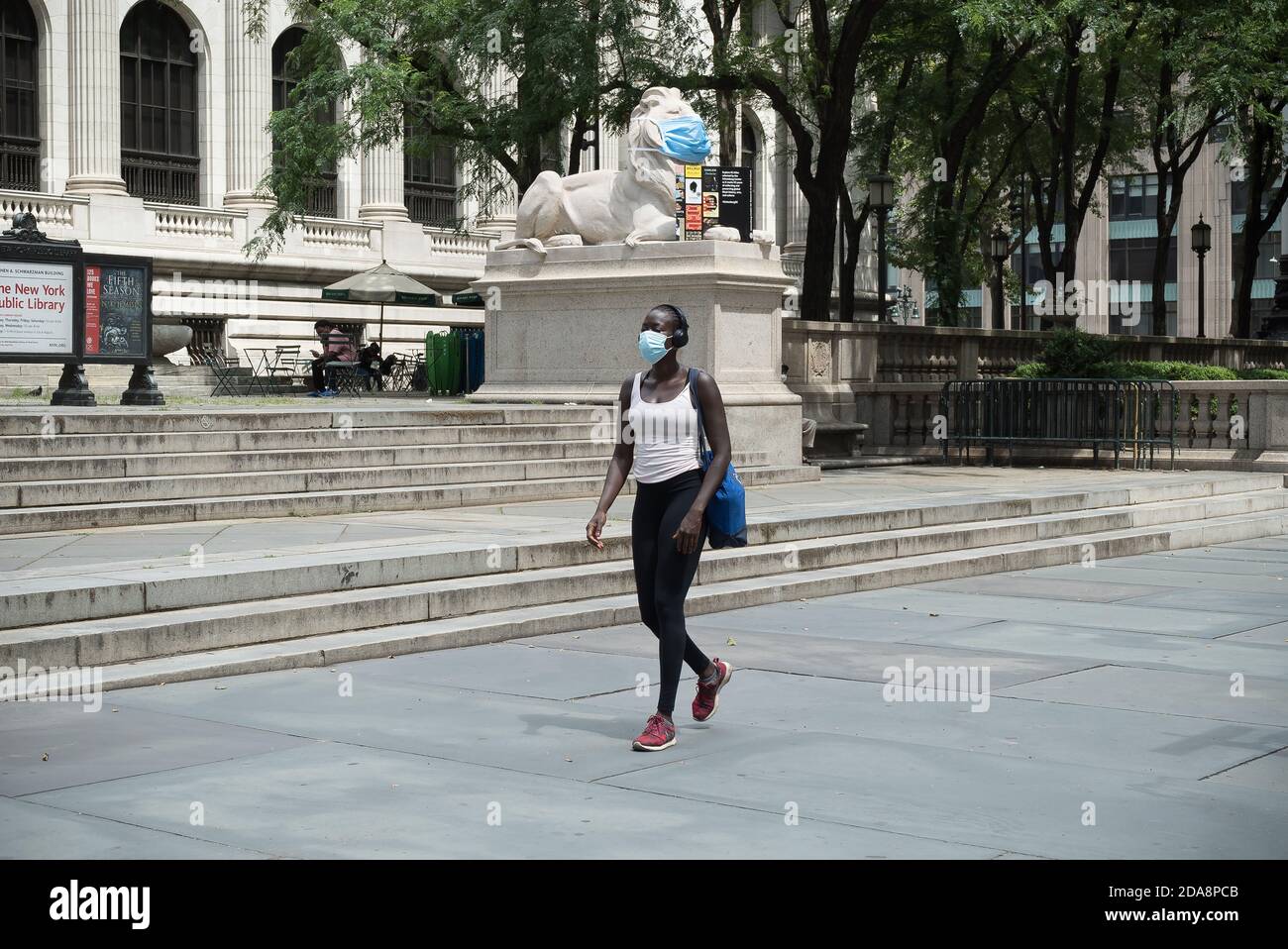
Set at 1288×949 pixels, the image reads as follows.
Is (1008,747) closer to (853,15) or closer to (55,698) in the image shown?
(55,698)

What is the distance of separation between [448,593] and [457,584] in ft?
1.08

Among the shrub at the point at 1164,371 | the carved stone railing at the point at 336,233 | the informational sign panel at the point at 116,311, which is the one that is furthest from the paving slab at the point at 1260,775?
the carved stone railing at the point at 336,233

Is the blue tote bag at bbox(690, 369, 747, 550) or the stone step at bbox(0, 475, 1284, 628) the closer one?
the blue tote bag at bbox(690, 369, 747, 550)

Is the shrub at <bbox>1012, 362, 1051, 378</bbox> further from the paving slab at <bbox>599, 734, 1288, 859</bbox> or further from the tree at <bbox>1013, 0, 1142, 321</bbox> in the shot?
the paving slab at <bbox>599, 734, 1288, 859</bbox>

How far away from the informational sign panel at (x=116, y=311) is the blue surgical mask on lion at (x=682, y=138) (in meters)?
6.17

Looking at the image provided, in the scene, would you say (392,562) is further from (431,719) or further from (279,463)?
(279,463)

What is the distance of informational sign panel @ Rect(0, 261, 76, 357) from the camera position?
59.8ft

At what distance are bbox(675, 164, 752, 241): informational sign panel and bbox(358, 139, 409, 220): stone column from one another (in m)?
24.7

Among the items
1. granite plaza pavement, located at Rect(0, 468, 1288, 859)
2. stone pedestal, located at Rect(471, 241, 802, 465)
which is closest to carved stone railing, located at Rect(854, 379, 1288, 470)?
stone pedestal, located at Rect(471, 241, 802, 465)

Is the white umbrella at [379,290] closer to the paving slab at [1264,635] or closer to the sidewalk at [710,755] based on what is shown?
the sidewalk at [710,755]

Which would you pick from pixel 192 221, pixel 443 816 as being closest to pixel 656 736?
pixel 443 816

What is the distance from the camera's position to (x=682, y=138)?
19.0 metres

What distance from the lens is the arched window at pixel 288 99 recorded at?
→ 43.3 m

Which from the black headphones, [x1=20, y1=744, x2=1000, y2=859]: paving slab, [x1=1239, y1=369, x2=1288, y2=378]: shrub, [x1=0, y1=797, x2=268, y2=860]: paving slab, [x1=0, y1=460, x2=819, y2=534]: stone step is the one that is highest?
the black headphones
